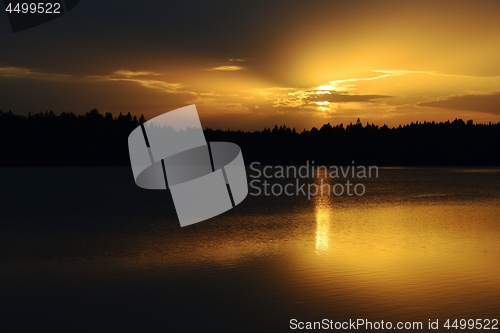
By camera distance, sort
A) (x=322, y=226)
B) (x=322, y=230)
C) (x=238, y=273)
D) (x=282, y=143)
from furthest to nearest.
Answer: (x=282, y=143) → (x=322, y=226) → (x=322, y=230) → (x=238, y=273)

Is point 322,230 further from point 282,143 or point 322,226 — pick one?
point 282,143

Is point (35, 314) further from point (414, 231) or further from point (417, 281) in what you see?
point (414, 231)

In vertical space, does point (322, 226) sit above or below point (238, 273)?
below

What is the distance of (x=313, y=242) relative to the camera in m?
18.7

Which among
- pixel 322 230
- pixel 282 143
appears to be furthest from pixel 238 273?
pixel 282 143

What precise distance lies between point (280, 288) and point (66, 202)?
94.4 feet

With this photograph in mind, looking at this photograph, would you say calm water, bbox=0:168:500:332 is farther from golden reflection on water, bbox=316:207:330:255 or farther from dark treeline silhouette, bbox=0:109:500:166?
dark treeline silhouette, bbox=0:109:500:166

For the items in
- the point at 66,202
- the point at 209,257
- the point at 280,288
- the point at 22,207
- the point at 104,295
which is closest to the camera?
the point at 104,295

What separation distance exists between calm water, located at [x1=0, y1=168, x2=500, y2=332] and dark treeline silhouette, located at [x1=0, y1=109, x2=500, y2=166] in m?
142

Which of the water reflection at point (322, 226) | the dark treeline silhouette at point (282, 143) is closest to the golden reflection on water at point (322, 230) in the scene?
the water reflection at point (322, 226)

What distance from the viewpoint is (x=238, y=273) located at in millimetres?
13008

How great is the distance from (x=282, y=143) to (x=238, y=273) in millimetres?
180815

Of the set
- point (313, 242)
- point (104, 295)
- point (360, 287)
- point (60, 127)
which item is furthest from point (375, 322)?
point (60, 127)

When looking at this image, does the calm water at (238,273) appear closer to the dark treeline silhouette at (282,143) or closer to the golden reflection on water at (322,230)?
the golden reflection on water at (322,230)
